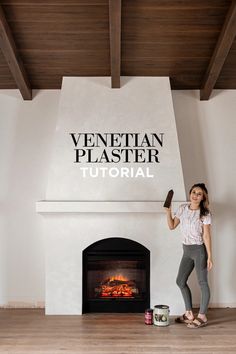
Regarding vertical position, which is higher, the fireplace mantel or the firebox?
the fireplace mantel

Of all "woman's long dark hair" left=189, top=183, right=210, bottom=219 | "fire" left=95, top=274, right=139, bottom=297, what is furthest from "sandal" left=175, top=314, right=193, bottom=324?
"woman's long dark hair" left=189, top=183, right=210, bottom=219

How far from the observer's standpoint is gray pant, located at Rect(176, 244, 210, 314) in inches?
199

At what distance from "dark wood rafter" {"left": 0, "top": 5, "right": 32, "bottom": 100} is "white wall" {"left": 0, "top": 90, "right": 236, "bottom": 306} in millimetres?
291

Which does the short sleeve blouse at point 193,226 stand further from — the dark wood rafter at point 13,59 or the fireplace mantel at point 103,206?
the dark wood rafter at point 13,59

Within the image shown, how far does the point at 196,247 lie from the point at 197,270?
230 mm

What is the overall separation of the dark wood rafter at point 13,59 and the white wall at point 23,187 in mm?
245

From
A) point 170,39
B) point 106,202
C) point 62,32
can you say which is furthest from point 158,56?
point 106,202

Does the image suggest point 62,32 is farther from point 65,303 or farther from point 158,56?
point 65,303

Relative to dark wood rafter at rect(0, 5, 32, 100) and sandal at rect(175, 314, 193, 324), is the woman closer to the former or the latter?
sandal at rect(175, 314, 193, 324)

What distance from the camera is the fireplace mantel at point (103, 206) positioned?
5422mm

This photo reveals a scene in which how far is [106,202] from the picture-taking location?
5.43 metres

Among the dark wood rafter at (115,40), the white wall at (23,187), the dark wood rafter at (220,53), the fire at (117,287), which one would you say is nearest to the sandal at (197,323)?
the fire at (117,287)

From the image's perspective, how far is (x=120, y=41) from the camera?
500 cm

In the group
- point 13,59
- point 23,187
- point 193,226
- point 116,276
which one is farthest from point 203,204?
point 13,59
